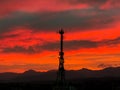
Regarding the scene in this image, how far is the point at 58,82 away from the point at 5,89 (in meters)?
91.3

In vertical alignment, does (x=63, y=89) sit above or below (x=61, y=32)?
below

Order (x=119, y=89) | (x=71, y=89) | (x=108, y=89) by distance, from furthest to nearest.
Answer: (x=108, y=89)
(x=119, y=89)
(x=71, y=89)

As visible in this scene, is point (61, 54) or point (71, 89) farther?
point (71, 89)

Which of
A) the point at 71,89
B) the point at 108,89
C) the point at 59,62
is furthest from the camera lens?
the point at 108,89

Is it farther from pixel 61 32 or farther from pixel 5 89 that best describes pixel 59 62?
pixel 5 89

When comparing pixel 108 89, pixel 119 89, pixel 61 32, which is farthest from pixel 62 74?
pixel 108 89

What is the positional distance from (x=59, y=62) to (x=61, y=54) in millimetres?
1991

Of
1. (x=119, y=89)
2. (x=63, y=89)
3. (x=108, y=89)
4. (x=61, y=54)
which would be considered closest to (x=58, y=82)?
(x=63, y=89)

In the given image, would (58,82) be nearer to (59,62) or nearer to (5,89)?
(59,62)

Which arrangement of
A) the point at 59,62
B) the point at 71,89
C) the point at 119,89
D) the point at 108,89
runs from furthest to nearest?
the point at 108,89
the point at 119,89
the point at 71,89
the point at 59,62

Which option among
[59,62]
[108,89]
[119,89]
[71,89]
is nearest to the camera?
[59,62]

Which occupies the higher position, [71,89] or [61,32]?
[61,32]

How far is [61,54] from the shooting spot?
345 ft

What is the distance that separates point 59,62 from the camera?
10506 cm
